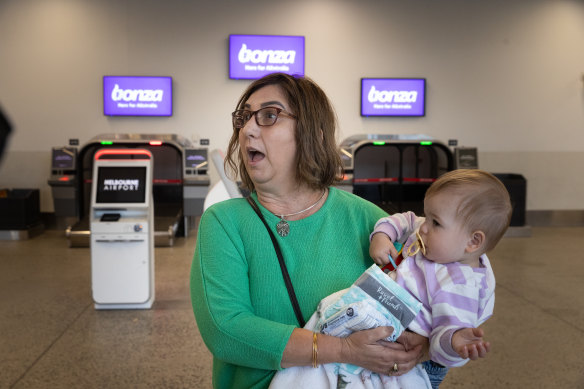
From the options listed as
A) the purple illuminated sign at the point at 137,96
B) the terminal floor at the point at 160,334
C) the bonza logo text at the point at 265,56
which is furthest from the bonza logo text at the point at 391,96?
Answer: the terminal floor at the point at 160,334

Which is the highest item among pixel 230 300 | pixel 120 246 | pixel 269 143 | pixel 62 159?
pixel 269 143

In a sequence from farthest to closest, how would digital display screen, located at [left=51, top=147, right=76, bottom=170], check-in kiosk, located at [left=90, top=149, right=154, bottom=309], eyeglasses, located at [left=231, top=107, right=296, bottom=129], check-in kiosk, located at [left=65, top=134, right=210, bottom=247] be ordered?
digital display screen, located at [left=51, top=147, right=76, bottom=170]
check-in kiosk, located at [left=65, top=134, right=210, bottom=247]
check-in kiosk, located at [left=90, top=149, right=154, bottom=309]
eyeglasses, located at [left=231, top=107, right=296, bottom=129]

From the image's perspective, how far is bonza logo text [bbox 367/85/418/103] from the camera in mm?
8508

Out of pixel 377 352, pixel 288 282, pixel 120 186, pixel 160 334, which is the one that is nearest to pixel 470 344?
pixel 377 352

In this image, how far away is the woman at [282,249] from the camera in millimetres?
1335

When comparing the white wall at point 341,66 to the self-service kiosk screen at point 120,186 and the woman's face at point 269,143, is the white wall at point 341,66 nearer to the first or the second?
the self-service kiosk screen at point 120,186

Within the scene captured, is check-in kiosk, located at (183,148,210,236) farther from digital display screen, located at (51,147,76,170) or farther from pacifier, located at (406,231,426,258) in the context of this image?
pacifier, located at (406,231,426,258)

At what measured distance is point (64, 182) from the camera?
7.35 meters

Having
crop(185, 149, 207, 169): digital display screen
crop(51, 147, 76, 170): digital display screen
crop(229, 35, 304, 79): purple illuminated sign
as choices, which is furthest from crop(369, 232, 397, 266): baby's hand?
crop(229, 35, 304, 79): purple illuminated sign

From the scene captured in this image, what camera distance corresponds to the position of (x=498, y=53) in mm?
8719

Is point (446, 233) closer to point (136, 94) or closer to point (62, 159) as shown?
point (62, 159)

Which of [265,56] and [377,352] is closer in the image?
[377,352]

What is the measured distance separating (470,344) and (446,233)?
0.98 feet

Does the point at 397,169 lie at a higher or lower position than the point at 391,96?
lower
